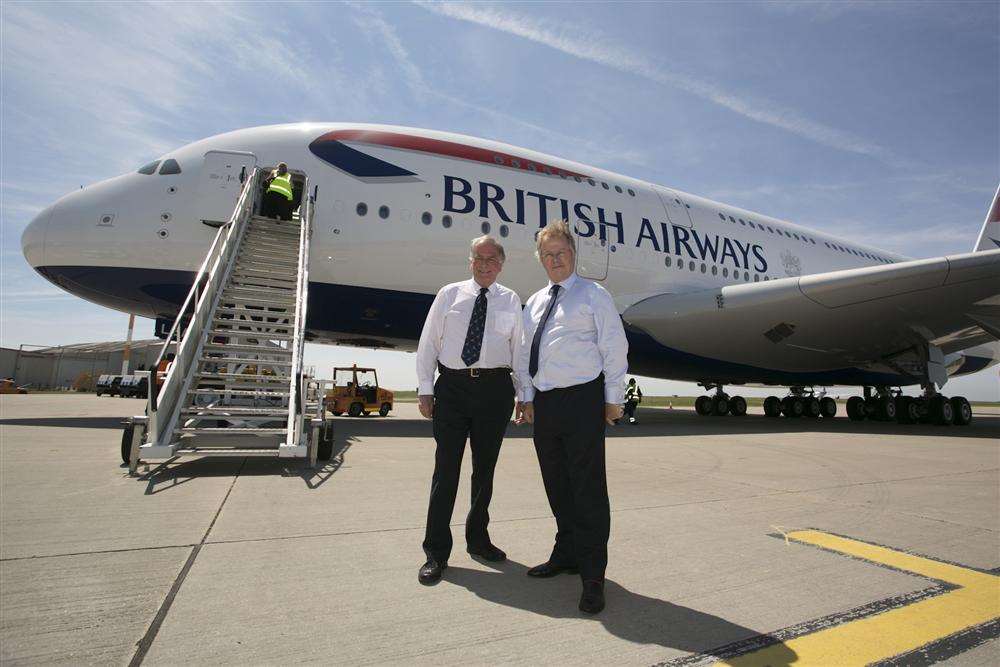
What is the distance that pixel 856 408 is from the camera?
16.3 meters

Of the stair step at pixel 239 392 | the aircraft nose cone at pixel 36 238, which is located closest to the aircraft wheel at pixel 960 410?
the stair step at pixel 239 392

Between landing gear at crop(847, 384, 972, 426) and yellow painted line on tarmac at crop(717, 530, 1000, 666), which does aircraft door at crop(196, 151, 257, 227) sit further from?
landing gear at crop(847, 384, 972, 426)

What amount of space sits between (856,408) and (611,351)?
1732 cm

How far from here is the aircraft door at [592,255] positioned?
11227 millimetres

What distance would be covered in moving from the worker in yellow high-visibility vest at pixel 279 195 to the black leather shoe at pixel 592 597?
840cm

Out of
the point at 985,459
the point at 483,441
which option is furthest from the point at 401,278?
the point at 985,459

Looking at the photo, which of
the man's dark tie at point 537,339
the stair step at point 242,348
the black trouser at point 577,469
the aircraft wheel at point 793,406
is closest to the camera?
the black trouser at point 577,469

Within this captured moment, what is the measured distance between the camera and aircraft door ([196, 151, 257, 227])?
9.08 m

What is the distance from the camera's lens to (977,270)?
31.5 ft

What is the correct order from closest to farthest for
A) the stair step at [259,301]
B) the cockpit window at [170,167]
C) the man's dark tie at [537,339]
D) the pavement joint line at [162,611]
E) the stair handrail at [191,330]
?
the pavement joint line at [162,611] → the man's dark tie at [537,339] → the stair handrail at [191,330] → the stair step at [259,301] → the cockpit window at [170,167]

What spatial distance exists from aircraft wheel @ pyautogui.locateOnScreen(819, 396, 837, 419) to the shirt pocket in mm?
19392

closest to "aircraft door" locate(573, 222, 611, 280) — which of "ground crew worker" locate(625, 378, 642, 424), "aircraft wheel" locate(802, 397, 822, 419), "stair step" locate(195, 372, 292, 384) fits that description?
"ground crew worker" locate(625, 378, 642, 424)

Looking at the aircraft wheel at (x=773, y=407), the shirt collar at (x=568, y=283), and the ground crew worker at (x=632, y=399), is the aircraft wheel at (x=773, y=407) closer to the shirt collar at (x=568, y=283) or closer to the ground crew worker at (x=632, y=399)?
the ground crew worker at (x=632, y=399)

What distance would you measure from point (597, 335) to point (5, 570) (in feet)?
9.51
